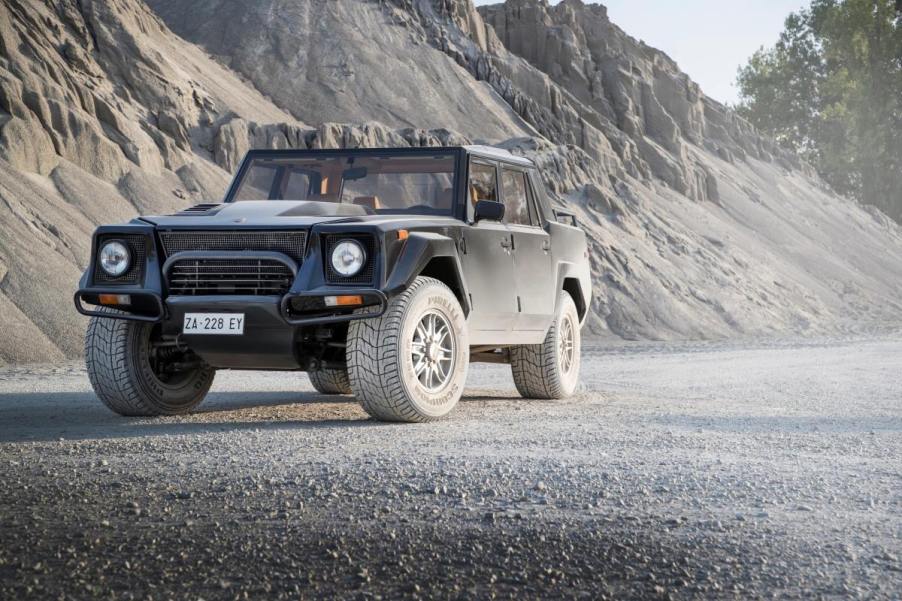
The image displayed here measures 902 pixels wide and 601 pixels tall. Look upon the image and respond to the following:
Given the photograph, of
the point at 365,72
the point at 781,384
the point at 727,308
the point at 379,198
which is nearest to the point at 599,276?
the point at 727,308

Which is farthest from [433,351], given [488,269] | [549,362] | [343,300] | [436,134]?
[436,134]

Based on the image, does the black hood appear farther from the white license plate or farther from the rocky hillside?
the rocky hillside

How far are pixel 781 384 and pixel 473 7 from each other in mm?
32555

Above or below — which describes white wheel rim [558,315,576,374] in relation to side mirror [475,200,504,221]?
below

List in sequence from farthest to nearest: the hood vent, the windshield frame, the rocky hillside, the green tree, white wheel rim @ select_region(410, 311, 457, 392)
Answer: the green tree, the rocky hillside, the windshield frame, the hood vent, white wheel rim @ select_region(410, 311, 457, 392)

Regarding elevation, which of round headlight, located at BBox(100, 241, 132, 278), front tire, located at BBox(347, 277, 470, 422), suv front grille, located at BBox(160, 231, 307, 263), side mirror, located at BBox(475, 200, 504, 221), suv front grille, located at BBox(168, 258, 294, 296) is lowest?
front tire, located at BBox(347, 277, 470, 422)

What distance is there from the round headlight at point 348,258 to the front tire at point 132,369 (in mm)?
1846

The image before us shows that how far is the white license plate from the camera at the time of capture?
7.56 m

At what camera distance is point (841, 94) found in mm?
80000

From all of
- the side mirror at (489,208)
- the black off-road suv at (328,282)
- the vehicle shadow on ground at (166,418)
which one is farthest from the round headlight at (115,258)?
the side mirror at (489,208)

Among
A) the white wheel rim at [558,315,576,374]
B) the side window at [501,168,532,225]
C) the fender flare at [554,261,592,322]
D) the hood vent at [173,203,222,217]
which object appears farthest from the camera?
the white wheel rim at [558,315,576,374]

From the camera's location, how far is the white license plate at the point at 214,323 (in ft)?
24.8

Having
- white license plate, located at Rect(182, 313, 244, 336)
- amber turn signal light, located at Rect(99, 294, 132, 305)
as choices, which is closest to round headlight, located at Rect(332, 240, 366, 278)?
white license plate, located at Rect(182, 313, 244, 336)

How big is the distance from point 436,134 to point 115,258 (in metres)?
25.1
